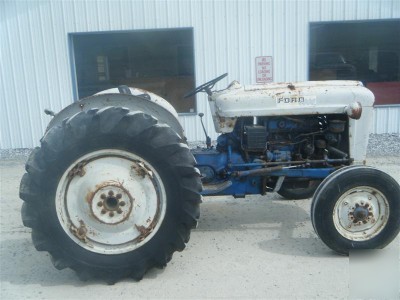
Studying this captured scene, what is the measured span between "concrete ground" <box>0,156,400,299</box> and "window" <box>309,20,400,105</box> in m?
5.05

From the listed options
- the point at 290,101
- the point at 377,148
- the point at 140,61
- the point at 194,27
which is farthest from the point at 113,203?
the point at 377,148

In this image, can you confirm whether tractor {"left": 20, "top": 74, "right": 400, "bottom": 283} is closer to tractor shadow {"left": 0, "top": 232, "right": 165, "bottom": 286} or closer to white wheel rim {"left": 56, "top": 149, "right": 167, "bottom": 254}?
white wheel rim {"left": 56, "top": 149, "right": 167, "bottom": 254}

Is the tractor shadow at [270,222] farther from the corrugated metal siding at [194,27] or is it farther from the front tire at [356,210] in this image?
the corrugated metal siding at [194,27]

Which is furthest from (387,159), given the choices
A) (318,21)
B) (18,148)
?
(18,148)

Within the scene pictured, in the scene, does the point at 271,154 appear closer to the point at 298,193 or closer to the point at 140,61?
the point at 298,193

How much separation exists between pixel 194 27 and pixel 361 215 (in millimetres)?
5805

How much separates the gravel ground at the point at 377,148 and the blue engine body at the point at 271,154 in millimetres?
3851

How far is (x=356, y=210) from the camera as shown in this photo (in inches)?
142

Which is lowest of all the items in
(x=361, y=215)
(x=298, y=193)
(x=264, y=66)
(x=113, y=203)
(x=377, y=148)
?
(x=377, y=148)

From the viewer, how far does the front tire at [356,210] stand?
356 cm

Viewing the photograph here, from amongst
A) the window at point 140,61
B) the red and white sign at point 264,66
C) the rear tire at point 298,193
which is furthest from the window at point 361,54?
the rear tire at point 298,193

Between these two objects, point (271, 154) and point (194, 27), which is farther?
point (194, 27)

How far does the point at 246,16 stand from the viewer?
8266 mm

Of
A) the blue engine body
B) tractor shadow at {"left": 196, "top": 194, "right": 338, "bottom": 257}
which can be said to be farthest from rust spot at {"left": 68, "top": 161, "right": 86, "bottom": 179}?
tractor shadow at {"left": 196, "top": 194, "right": 338, "bottom": 257}
